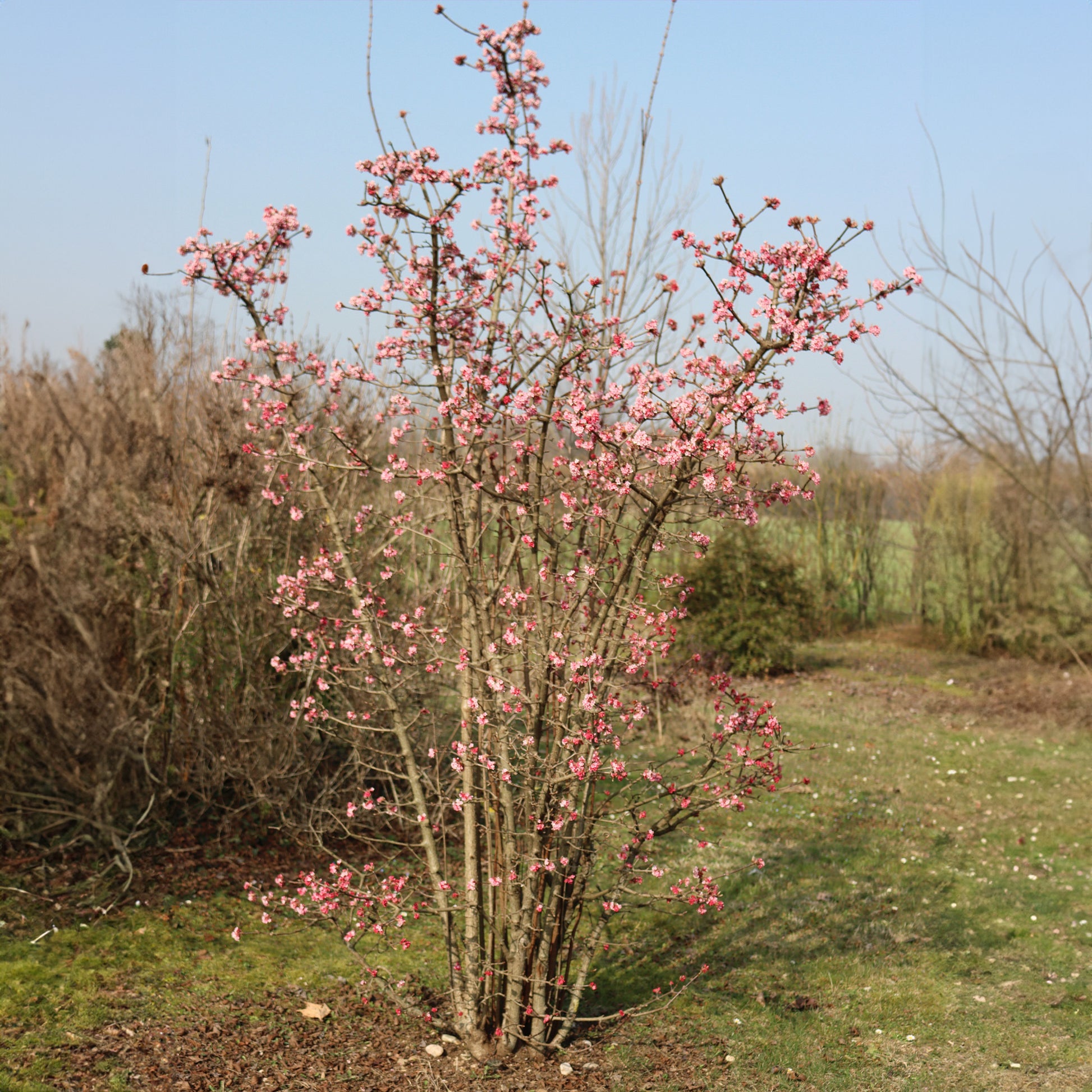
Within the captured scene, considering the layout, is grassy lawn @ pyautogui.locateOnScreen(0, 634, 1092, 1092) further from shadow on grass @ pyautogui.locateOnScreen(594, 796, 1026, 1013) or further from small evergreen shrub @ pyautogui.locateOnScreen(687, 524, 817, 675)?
small evergreen shrub @ pyautogui.locateOnScreen(687, 524, 817, 675)

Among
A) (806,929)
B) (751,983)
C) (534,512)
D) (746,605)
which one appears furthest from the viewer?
(746,605)

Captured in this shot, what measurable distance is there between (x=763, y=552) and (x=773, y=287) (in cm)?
1051

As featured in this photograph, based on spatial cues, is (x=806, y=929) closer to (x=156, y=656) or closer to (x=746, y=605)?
(x=156, y=656)

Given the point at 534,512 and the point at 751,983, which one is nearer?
the point at 534,512

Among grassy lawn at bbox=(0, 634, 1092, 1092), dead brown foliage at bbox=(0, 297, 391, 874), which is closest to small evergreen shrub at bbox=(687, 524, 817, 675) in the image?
grassy lawn at bbox=(0, 634, 1092, 1092)

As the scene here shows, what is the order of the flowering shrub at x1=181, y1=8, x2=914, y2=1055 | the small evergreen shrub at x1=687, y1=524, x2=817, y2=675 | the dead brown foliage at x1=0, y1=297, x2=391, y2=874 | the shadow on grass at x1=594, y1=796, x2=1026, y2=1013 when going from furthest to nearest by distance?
1. the small evergreen shrub at x1=687, y1=524, x2=817, y2=675
2. the dead brown foliage at x1=0, y1=297, x2=391, y2=874
3. the shadow on grass at x1=594, y1=796, x2=1026, y2=1013
4. the flowering shrub at x1=181, y1=8, x2=914, y2=1055

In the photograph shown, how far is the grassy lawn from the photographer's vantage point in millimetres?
3871

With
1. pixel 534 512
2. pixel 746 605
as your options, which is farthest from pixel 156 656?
pixel 746 605

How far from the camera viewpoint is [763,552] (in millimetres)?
13469

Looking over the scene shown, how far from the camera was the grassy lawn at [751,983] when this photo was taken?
3871mm

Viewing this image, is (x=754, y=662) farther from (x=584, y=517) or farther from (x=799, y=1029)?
(x=584, y=517)

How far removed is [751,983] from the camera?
16.2 ft

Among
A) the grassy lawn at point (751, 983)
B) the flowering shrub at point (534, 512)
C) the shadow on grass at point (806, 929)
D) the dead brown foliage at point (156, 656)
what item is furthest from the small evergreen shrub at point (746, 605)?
the flowering shrub at point (534, 512)

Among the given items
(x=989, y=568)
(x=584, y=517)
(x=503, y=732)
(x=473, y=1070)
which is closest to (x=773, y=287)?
(x=584, y=517)
